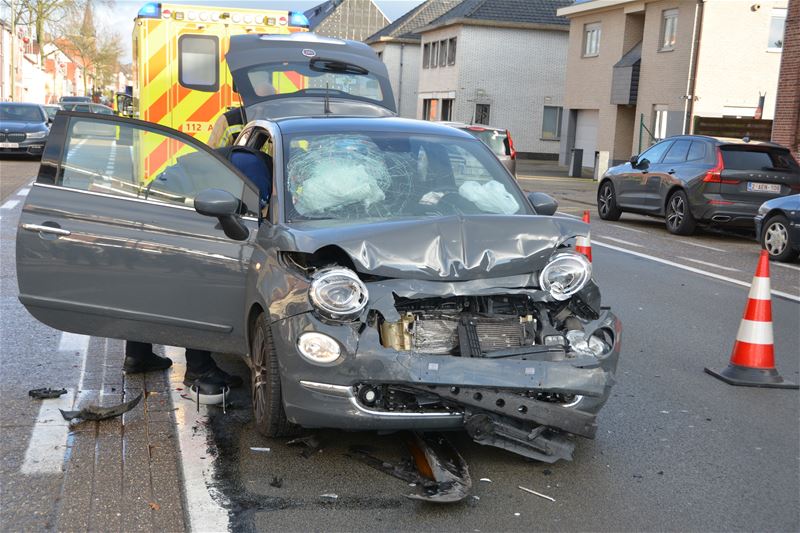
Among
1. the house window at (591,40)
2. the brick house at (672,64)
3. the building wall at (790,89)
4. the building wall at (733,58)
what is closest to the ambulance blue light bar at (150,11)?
the building wall at (790,89)

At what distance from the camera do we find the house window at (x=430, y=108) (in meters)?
54.1

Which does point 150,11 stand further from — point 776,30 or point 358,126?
point 776,30

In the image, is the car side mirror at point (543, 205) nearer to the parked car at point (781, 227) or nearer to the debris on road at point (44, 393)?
the debris on road at point (44, 393)

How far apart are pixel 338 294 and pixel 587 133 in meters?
36.3

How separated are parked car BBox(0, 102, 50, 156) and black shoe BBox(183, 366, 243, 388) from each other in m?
23.7

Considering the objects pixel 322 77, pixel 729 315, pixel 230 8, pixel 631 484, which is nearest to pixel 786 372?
pixel 729 315

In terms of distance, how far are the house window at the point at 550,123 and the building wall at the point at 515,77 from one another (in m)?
0.21

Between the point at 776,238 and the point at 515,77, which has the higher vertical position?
the point at 515,77

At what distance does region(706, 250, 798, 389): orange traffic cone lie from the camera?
6.68m

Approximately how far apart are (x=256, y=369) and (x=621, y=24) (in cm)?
3311

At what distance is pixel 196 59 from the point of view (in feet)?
48.8

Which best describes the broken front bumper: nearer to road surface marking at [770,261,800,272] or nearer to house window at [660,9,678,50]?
road surface marking at [770,261,800,272]

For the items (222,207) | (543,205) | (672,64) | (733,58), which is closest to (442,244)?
(222,207)

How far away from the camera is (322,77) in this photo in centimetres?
1222
